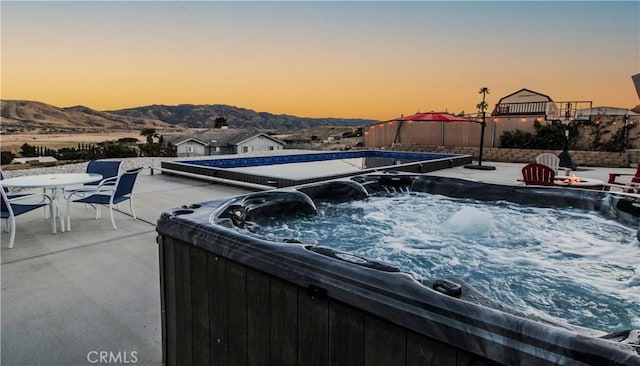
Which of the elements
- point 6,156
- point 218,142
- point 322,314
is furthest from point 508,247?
point 218,142

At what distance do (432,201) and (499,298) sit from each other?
7.03ft

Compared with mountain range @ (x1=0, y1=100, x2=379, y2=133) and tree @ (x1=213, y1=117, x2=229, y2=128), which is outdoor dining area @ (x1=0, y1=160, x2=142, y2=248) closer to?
mountain range @ (x1=0, y1=100, x2=379, y2=133)

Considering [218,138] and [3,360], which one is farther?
[218,138]

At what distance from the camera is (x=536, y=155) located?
1169cm

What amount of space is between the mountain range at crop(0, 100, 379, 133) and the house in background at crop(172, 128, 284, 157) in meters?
3.64

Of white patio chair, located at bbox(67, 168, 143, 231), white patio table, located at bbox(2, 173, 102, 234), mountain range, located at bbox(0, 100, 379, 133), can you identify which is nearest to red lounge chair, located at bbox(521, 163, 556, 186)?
white patio chair, located at bbox(67, 168, 143, 231)

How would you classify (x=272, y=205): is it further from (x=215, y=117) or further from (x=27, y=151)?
(x=215, y=117)

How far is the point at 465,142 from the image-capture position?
13.6m

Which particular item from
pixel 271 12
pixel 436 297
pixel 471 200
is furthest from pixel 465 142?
pixel 436 297

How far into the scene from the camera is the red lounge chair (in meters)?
5.04

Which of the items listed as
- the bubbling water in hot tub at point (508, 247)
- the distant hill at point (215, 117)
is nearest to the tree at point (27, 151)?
the bubbling water in hot tub at point (508, 247)

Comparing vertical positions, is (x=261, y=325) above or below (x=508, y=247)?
above

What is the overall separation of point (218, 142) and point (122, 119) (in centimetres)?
1272

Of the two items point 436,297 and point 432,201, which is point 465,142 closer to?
point 432,201
